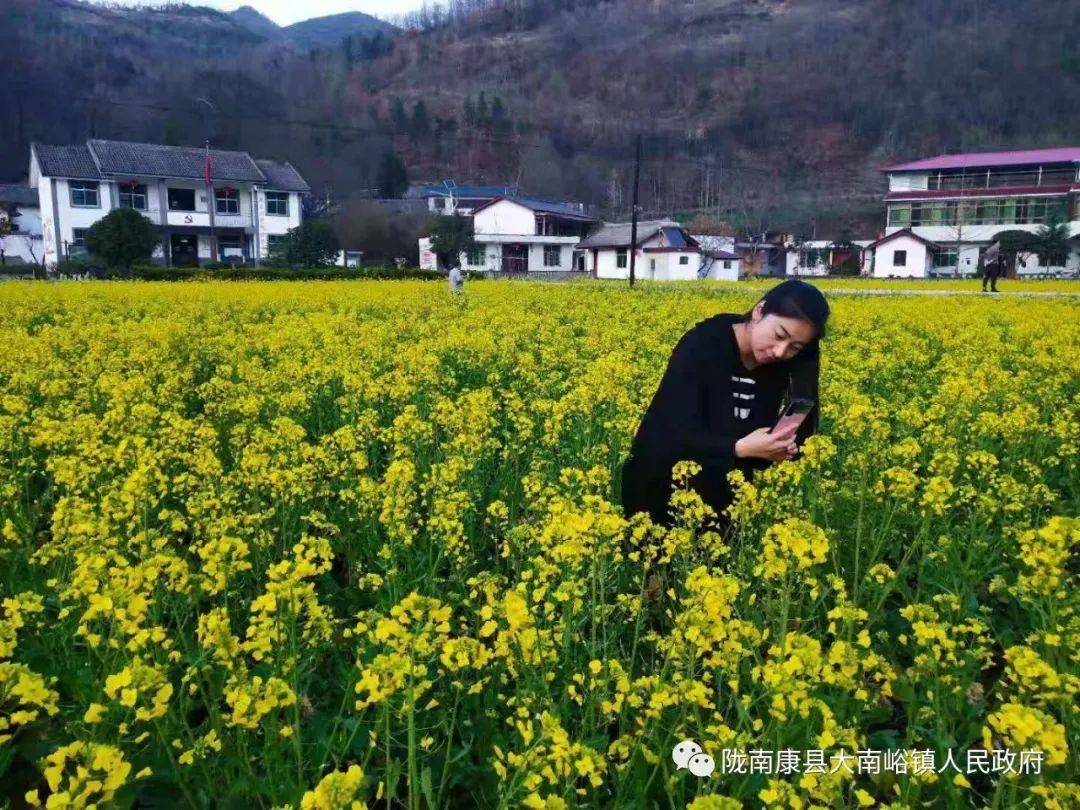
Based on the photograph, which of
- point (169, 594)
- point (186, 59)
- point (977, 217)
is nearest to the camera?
point (169, 594)

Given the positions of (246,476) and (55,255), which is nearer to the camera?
(246,476)

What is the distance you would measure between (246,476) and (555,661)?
2.05 metres

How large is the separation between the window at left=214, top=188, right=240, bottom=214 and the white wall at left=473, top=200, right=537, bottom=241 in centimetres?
1758

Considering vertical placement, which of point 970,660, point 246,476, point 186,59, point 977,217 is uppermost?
point 186,59

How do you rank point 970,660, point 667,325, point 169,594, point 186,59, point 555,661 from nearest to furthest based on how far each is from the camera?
1. point 555,661
2. point 970,660
3. point 169,594
4. point 667,325
5. point 186,59

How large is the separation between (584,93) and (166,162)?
12316 centimetres

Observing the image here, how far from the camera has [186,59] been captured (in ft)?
392

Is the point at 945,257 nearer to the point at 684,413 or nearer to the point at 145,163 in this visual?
the point at 145,163

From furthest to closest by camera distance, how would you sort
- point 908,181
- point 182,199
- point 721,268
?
point 908,181 < point 721,268 < point 182,199

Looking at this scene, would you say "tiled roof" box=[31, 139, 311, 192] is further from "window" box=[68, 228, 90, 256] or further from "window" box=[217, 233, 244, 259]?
"window" box=[217, 233, 244, 259]

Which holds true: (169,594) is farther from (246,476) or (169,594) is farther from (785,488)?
(785,488)

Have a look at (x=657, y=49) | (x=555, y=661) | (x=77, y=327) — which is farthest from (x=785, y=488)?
(x=657, y=49)

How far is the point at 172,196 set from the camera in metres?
48.7

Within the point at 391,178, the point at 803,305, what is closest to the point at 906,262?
the point at 391,178
